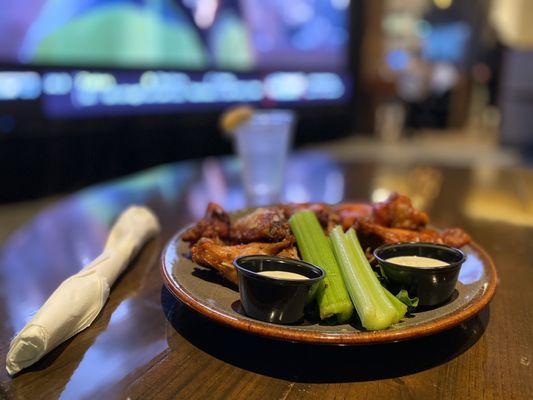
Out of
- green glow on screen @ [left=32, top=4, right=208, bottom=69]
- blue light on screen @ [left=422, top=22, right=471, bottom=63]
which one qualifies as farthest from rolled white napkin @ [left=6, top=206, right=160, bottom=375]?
blue light on screen @ [left=422, top=22, right=471, bottom=63]

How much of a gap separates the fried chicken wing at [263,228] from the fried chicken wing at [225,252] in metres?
0.02

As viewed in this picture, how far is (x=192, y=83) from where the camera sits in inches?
186

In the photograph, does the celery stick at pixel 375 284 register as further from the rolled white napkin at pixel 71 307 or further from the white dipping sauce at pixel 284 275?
the rolled white napkin at pixel 71 307

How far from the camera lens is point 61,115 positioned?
12.3ft

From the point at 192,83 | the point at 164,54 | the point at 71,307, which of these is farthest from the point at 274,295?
the point at 192,83

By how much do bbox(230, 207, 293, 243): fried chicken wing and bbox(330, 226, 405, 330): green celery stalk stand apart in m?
0.09

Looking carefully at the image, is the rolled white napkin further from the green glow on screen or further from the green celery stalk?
the green glow on screen

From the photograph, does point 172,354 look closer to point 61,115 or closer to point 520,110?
point 61,115

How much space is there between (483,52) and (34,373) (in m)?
12.8

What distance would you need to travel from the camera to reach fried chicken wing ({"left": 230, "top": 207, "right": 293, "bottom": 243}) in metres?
0.85

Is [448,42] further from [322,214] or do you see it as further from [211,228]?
[211,228]

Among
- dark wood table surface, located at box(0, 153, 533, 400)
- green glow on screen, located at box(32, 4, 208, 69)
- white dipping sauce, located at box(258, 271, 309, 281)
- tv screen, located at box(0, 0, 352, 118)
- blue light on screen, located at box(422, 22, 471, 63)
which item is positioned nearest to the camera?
dark wood table surface, located at box(0, 153, 533, 400)

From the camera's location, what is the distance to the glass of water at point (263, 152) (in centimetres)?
166

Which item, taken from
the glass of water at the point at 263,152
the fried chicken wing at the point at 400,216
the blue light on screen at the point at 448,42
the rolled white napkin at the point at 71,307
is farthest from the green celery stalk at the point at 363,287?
the blue light on screen at the point at 448,42
